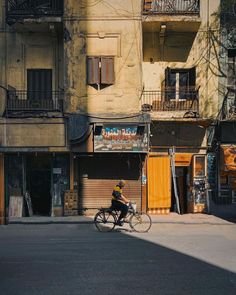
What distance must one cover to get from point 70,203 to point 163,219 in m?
4.15

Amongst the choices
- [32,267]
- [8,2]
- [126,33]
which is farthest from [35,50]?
[32,267]

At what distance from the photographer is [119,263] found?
1013 cm

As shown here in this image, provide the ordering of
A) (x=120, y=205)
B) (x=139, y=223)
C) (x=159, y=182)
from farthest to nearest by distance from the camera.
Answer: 1. (x=159, y=182)
2. (x=139, y=223)
3. (x=120, y=205)

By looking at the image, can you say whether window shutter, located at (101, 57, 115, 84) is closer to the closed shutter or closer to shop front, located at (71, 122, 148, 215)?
shop front, located at (71, 122, 148, 215)

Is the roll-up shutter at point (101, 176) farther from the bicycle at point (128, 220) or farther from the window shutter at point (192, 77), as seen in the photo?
the bicycle at point (128, 220)

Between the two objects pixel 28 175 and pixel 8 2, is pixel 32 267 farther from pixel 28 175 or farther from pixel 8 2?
pixel 8 2

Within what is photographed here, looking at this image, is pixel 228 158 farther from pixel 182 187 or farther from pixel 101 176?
pixel 101 176

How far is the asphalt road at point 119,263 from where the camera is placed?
26.5 feet

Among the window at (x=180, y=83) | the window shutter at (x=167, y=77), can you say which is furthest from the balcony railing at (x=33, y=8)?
the window at (x=180, y=83)

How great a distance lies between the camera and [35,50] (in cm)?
2198

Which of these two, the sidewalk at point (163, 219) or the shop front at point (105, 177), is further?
the shop front at point (105, 177)

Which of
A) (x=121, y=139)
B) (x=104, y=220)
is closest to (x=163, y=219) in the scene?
(x=121, y=139)

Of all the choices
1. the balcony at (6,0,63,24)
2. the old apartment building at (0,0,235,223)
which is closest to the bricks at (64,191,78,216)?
the old apartment building at (0,0,235,223)

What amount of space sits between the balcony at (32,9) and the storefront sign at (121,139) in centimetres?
531
